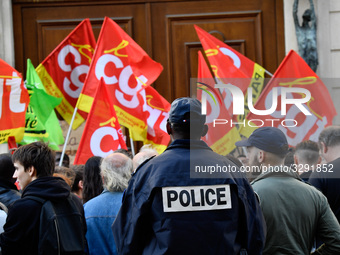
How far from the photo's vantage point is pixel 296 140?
6.23 meters

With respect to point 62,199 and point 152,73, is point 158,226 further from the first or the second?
point 152,73

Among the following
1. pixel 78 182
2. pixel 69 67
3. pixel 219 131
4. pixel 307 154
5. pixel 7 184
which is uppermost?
pixel 69 67

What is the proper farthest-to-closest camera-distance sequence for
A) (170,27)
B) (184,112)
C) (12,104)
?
(170,27) < (12,104) < (184,112)

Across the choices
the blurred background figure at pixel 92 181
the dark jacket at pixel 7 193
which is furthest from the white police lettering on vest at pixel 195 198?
the blurred background figure at pixel 92 181

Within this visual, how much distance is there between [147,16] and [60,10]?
1246mm

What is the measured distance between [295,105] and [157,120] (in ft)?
6.94

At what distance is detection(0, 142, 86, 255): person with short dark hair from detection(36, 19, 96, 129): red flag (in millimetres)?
3785

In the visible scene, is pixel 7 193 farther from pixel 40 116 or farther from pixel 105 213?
pixel 40 116

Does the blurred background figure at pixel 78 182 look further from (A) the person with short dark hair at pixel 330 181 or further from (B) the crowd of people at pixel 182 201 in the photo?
(A) the person with short dark hair at pixel 330 181

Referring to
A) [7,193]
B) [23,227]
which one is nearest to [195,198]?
[23,227]

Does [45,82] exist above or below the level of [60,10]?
below

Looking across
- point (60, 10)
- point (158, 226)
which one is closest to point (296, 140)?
point (158, 226)

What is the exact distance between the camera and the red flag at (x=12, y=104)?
6723mm

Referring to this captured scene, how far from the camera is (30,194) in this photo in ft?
12.4
